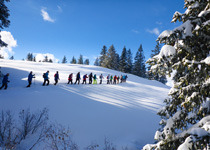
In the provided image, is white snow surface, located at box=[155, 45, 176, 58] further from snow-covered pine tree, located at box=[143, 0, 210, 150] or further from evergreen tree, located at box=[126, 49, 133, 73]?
evergreen tree, located at box=[126, 49, 133, 73]

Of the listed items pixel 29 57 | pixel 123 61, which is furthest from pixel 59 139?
pixel 29 57

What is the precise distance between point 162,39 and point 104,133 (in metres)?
5.82

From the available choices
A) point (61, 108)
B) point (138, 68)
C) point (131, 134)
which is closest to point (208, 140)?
point (131, 134)

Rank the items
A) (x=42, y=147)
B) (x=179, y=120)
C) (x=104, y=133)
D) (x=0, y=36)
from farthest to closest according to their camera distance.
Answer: (x=0, y=36) < (x=104, y=133) < (x=42, y=147) < (x=179, y=120)

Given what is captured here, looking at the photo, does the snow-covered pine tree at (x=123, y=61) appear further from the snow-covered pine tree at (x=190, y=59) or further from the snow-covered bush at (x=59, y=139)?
the snow-covered pine tree at (x=190, y=59)

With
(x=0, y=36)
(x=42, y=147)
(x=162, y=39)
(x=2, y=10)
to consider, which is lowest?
(x=42, y=147)

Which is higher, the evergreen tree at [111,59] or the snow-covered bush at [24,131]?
the evergreen tree at [111,59]

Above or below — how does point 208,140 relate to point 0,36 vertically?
below

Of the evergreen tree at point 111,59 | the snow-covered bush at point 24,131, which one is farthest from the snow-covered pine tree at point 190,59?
the evergreen tree at point 111,59

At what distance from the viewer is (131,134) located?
692 cm

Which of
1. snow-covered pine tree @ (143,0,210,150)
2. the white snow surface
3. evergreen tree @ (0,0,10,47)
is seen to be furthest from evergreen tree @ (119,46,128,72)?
the white snow surface

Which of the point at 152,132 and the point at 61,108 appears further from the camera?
the point at 61,108

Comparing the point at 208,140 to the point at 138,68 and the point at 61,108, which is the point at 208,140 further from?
the point at 138,68

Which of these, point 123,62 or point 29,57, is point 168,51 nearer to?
point 123,62
